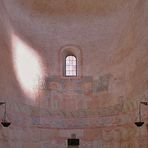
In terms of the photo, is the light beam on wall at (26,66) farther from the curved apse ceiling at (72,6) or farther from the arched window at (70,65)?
the curved apse ceiling at (72,6)

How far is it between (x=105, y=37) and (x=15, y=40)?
4.64 meters

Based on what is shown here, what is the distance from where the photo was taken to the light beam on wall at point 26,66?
1912cm

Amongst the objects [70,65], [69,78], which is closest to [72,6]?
[70,65]

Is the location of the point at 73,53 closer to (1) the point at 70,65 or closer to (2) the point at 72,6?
(1) the point at 70,65

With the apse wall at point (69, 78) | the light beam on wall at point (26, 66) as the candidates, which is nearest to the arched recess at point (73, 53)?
the apse wall at point (69, 78)

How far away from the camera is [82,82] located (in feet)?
68.9

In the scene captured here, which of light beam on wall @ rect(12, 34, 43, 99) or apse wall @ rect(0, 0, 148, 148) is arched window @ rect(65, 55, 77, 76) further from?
light beam on wall @ rect(12, 34, 43, 99)

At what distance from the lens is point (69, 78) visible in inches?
834

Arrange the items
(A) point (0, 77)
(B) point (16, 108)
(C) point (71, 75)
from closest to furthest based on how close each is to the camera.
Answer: (A) point (0, 77) → (B) point (16, 108) → (C) point (71, 75)

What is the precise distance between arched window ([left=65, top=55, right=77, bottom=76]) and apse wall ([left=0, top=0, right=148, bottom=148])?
1.56 feet

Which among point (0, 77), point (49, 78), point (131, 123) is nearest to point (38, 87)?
point (49, 78)

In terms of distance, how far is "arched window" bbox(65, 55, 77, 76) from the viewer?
21.6 metres

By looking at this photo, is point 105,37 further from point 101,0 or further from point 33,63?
point 33,63

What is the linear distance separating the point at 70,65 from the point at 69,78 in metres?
0.89
